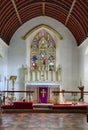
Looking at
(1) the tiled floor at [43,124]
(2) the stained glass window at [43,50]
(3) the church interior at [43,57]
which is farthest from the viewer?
(2) the stained glass window at [43,50]

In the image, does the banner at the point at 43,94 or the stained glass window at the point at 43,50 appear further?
the stained glass window at the point at 43,50

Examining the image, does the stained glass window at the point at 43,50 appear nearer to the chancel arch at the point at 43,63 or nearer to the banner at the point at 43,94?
the chancel arch at the point at 43,63

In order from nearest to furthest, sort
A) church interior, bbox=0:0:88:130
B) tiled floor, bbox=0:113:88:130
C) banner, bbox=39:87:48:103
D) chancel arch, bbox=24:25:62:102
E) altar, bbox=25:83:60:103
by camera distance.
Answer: tiled floor, bbox=0:113:88:130 → church interior, bbox=0:0:88:130 → banner, bbox=39:87:48:103 → altar, bbox=25:83:60:103 → chancel arch, bbox=24:25:62:102

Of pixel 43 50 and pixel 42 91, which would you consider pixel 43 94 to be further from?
pixel 43 50

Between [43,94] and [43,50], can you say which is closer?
[43,94]

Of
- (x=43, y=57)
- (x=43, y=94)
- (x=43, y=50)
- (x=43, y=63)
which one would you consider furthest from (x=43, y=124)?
(x=43, y=50)

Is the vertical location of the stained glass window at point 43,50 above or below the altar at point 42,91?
above

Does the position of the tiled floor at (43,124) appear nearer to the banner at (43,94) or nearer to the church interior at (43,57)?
the church interior at (43,57)

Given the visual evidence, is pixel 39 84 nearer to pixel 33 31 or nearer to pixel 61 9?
pixel 33 31

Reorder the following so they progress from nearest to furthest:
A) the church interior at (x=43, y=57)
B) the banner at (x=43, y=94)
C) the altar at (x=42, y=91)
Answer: the church interior at (x=43, y=57) → the banner at (x=43, y=94) → the altar at (x=42, y=91)

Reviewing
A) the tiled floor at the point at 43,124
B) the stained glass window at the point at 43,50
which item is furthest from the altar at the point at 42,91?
the tiled floor at the point at 43,124

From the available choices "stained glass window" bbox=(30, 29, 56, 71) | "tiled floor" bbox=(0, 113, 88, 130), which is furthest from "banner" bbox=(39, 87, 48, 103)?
"tiled floor" bbox=(0, 113, 88, 130)

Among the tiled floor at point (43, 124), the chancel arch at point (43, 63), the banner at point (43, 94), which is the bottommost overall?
the tiled floor at point (43, 124)

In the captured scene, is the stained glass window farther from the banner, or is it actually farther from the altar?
the banner
